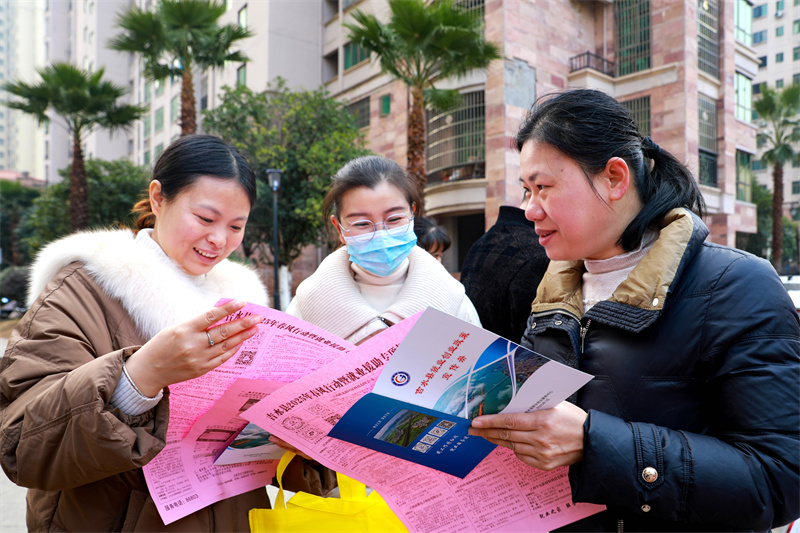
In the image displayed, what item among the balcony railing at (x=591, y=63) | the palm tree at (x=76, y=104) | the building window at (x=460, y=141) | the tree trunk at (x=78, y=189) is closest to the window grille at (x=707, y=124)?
the balcony railing at (x=591, y=63)

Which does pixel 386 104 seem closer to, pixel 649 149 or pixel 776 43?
pixel 649 149

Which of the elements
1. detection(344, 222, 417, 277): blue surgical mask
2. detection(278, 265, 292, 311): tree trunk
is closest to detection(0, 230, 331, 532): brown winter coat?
detection(344, 222, 417, 277): blue surgical mask

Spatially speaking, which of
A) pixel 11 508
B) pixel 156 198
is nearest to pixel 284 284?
pixel 11 508

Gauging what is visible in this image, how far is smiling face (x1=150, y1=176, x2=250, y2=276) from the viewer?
5.56 feet

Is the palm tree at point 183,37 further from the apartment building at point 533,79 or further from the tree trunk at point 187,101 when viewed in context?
the apartment building at point 533,79

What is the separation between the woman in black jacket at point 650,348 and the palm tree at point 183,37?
555 inches

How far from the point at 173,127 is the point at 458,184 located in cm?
1970

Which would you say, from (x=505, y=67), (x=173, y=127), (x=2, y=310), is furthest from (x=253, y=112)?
(x=2, y=310)

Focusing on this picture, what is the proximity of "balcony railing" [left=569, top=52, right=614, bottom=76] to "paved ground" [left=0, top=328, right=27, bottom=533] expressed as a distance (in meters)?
16.7

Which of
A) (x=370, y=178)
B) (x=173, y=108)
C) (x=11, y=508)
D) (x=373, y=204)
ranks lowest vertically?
(x=11, y=508)

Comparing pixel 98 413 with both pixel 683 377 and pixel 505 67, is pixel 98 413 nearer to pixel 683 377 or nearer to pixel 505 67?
pixel 683 377

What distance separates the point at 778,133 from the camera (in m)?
22.9

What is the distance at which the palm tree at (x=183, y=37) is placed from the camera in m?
13.6

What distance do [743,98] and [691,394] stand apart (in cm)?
2436
